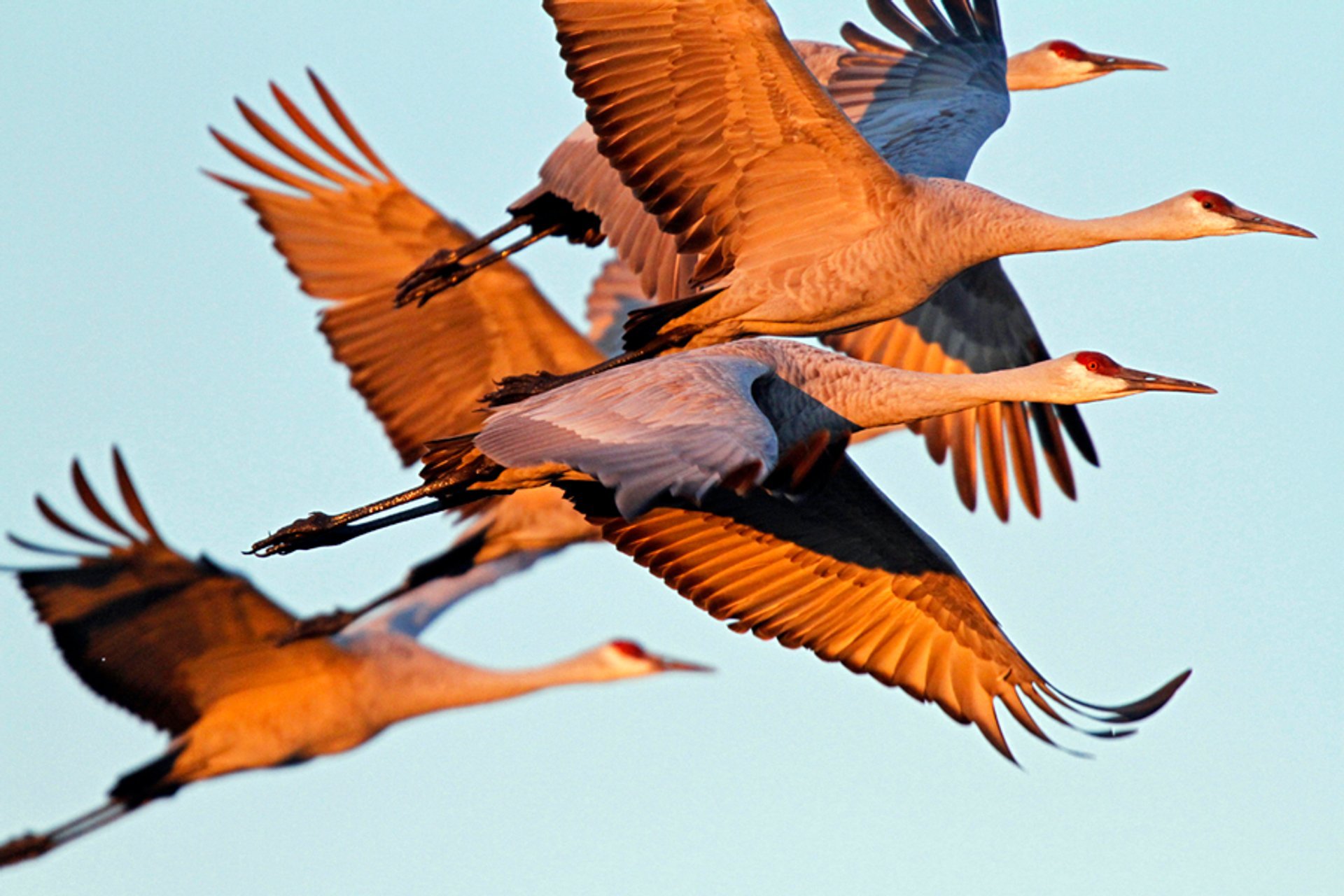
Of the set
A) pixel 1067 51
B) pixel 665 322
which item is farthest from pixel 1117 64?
pixel 665 322

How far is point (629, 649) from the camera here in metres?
15.5

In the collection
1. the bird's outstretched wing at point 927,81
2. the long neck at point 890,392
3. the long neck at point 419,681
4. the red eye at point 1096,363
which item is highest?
the bird's outstretched wing at point 927,81

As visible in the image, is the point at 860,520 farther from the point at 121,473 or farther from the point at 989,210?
the point at 121,473

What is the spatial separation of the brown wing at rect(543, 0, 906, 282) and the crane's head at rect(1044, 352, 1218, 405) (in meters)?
1.02

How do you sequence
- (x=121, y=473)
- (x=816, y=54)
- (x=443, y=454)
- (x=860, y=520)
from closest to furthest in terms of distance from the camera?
(x=443, y=454) → (x=860, y=520) → (x=121, y=473) → (x=816, y=54)

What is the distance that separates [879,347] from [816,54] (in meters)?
1.60

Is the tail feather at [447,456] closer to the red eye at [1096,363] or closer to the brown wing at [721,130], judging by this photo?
the brown wing at [721,130]

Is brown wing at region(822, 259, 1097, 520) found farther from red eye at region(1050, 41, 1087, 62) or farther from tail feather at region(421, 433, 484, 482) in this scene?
tail feather at region(421, 433, 484, 482)

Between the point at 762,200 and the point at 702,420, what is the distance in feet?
7.75

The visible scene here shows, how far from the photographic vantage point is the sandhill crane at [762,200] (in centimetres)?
916

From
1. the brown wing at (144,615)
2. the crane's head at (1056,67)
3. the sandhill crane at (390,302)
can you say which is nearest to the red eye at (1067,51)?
the crane's head at (1056,67)

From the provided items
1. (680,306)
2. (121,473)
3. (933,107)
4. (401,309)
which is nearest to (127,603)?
(121,473)

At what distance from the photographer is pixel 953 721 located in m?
9.83

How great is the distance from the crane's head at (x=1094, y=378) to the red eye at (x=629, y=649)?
262 inches
